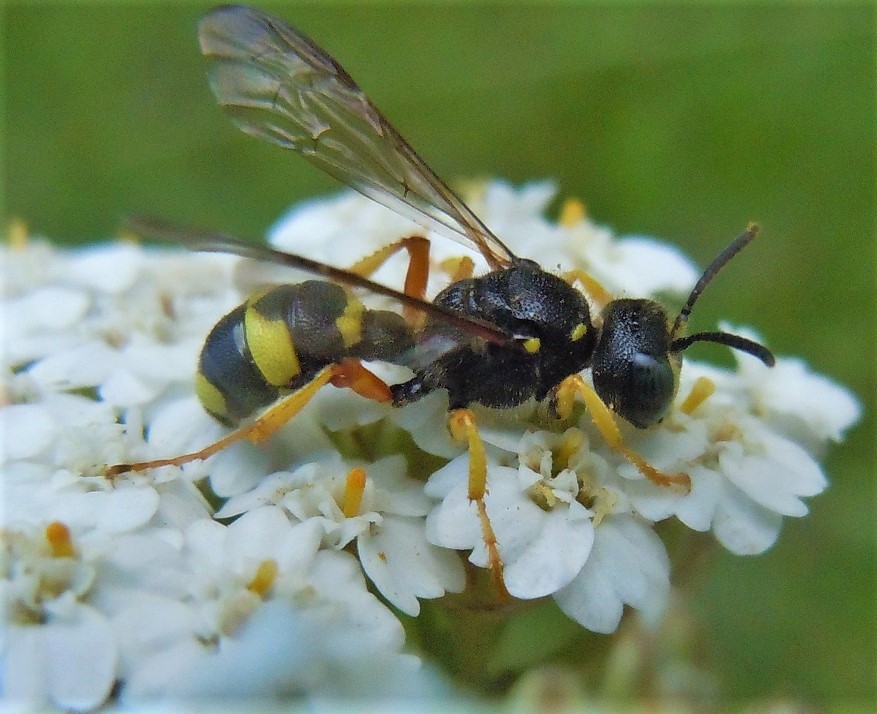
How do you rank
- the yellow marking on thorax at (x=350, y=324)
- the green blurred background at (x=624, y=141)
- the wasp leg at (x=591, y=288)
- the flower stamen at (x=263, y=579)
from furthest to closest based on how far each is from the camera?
1. the green blurred background at (x=624, y=141)
2. the wasp leg at (x=591, y=288)
3. the yellow marking on thorax at (x=350, y=324)
4. the flower stamen at (x=263, y=579)

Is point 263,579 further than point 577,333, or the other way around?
point 577,333

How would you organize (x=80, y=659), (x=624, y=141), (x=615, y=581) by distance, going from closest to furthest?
(x=80, y=659), (x=615, y=581), (x=624, y=141)

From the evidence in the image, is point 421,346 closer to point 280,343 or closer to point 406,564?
point 280,343

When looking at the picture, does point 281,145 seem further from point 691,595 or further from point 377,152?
point 691,595

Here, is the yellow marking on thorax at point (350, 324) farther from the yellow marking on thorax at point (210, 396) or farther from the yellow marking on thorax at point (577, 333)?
the yellow marking on thorax at point (577, 333)

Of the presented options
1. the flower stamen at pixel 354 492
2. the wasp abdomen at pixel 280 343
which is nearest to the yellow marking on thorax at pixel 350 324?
the wasp abdomen at pixel 280 343

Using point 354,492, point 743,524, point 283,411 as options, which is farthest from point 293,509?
point 743,524

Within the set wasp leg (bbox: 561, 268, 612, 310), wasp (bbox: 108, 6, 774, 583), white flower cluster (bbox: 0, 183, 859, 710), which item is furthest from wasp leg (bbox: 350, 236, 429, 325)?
wasp leg (bbox: 561, 268, 612, 310)
